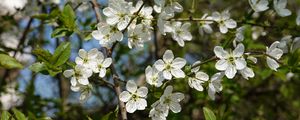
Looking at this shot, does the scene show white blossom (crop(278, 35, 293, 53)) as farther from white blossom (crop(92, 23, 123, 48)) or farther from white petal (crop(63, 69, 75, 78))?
white petal (crop(63, 69, 75, 78))

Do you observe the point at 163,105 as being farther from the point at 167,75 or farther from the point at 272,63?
the point at 272,63

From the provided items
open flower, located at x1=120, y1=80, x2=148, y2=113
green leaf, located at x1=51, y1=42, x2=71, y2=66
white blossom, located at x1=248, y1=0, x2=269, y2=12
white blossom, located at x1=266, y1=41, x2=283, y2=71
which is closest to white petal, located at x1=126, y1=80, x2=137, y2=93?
open flower, located at x1=120, y1=80, x2=148, y2=113

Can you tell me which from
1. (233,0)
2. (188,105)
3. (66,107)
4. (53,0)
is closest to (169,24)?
(53,0)

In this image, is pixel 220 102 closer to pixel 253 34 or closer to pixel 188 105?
pixel 188 105

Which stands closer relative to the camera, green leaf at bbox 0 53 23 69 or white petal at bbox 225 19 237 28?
green leaf at bbox 0 53 23 69

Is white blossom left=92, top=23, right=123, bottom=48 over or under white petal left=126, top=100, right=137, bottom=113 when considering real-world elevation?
over

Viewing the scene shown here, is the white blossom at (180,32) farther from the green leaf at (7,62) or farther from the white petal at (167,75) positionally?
the green leaf at (7,62)

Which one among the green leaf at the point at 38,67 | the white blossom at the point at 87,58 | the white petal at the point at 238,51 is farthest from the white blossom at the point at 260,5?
the green leaf at the point at 38,67
